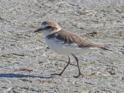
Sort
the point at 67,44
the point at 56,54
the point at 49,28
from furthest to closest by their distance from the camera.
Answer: the point at 56,54
the point at 49,28
the point at 67,44

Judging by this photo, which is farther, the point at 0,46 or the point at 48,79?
the point at 0,46

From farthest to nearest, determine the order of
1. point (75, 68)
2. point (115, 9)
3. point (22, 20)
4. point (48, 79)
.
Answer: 1. point (115, 9)
2. point (22, 20)
3. point (75, 68)
4. point (48, 79)

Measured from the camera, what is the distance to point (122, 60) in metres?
10.6

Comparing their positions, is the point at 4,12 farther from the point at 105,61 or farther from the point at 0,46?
the point at 105,61

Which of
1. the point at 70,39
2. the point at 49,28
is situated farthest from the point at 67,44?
the point at 49,28

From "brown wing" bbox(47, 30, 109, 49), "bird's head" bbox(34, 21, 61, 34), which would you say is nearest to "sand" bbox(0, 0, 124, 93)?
"brown wing" bbox(47, 30, 109, 49)

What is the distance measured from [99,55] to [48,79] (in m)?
1.58

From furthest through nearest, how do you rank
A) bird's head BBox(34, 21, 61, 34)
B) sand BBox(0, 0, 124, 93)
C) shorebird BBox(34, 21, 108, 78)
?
bird's head BBox(34, 21, 61, 34), shorebird BBox(34, 21, 108, 78), sand BBox(0, 0, 124, 93)

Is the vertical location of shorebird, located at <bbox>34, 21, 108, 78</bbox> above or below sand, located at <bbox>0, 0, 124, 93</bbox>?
above

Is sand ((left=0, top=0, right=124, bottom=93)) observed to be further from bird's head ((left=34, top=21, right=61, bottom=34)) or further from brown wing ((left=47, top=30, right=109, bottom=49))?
bird's head ((left=34, top=21, right=61, bottom=34))

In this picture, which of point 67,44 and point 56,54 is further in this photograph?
point 56,54

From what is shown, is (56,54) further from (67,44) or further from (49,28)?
(67,44)

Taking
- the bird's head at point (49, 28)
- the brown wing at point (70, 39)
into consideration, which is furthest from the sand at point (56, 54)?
the bird's head at point (49, 28)

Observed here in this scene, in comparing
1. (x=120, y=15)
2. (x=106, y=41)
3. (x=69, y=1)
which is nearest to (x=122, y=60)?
(x=106, y=41)
